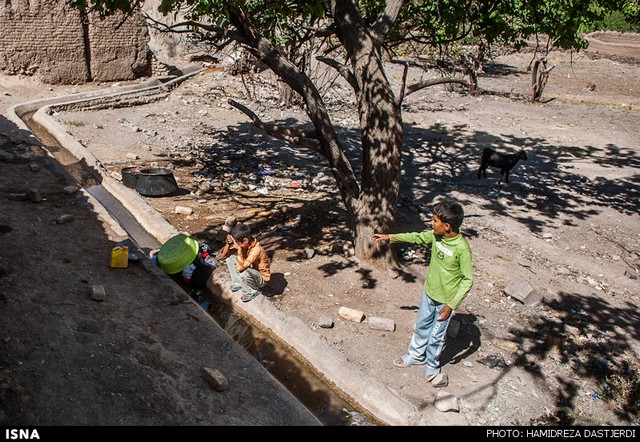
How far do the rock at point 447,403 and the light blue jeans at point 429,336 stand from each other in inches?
11.2

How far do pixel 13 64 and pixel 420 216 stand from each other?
11.4 metres

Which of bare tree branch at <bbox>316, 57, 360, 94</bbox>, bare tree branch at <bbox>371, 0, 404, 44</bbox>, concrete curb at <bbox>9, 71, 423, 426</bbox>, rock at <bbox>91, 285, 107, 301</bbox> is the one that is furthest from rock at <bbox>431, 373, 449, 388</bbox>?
bare tree branch at <bbox>371, 0, 404, 44</bbox>

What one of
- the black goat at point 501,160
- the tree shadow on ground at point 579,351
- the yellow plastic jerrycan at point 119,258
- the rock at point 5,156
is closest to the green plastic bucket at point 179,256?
the yellow plastic jerrycan at point 119,258

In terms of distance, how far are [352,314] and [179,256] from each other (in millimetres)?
1911

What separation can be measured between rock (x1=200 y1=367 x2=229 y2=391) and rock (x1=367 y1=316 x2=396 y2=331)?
1588 mm

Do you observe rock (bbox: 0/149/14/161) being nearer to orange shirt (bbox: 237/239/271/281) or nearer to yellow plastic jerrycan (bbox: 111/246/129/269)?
yellow plastic jerrycan (bbox: 111/246/129/269)

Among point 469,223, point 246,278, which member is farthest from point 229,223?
point 469,223

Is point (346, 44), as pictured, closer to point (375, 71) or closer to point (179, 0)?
point (375, 71)

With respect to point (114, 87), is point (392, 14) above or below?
above

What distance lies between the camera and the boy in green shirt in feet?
13.5

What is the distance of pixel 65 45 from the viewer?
14305 mm

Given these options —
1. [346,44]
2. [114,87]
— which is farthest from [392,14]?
[114,87]

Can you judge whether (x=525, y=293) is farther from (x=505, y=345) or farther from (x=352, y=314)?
(x=352, y=314)

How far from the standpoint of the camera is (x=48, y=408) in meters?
3.53
